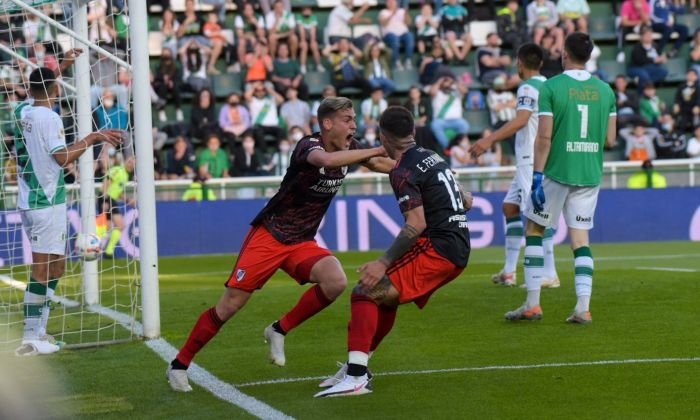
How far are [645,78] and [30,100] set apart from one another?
1719 centimetres

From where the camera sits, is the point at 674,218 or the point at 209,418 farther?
the point at 674,218

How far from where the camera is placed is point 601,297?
11375 mm

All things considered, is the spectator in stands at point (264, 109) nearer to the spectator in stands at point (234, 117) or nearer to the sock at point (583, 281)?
the spectator in stands at point (234, 117)

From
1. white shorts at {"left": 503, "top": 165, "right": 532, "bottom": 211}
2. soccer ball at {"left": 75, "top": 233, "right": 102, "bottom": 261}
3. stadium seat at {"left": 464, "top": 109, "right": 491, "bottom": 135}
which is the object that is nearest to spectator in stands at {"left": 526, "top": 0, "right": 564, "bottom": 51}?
stadium seat at {"left": 464, "top": 109, "right": 491, "bottom": 135}

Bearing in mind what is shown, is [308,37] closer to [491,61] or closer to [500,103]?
[491,61]

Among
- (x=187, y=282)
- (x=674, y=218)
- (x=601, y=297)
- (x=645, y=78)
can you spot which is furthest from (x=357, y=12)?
(x=601, y=297)

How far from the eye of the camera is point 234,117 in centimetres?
2273

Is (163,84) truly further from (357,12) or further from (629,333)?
(629,333)

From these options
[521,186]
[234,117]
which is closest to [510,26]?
[234,117]

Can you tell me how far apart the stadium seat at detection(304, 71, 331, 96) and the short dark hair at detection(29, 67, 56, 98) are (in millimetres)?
14574

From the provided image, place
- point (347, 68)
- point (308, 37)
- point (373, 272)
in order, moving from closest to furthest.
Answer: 1. point (373, 272)
2. point (347, 68)
3. point (308, 37)

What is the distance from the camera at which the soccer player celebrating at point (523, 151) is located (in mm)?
11016

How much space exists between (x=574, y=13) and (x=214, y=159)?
907cm

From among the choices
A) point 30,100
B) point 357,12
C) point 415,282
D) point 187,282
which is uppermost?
point 357,12
